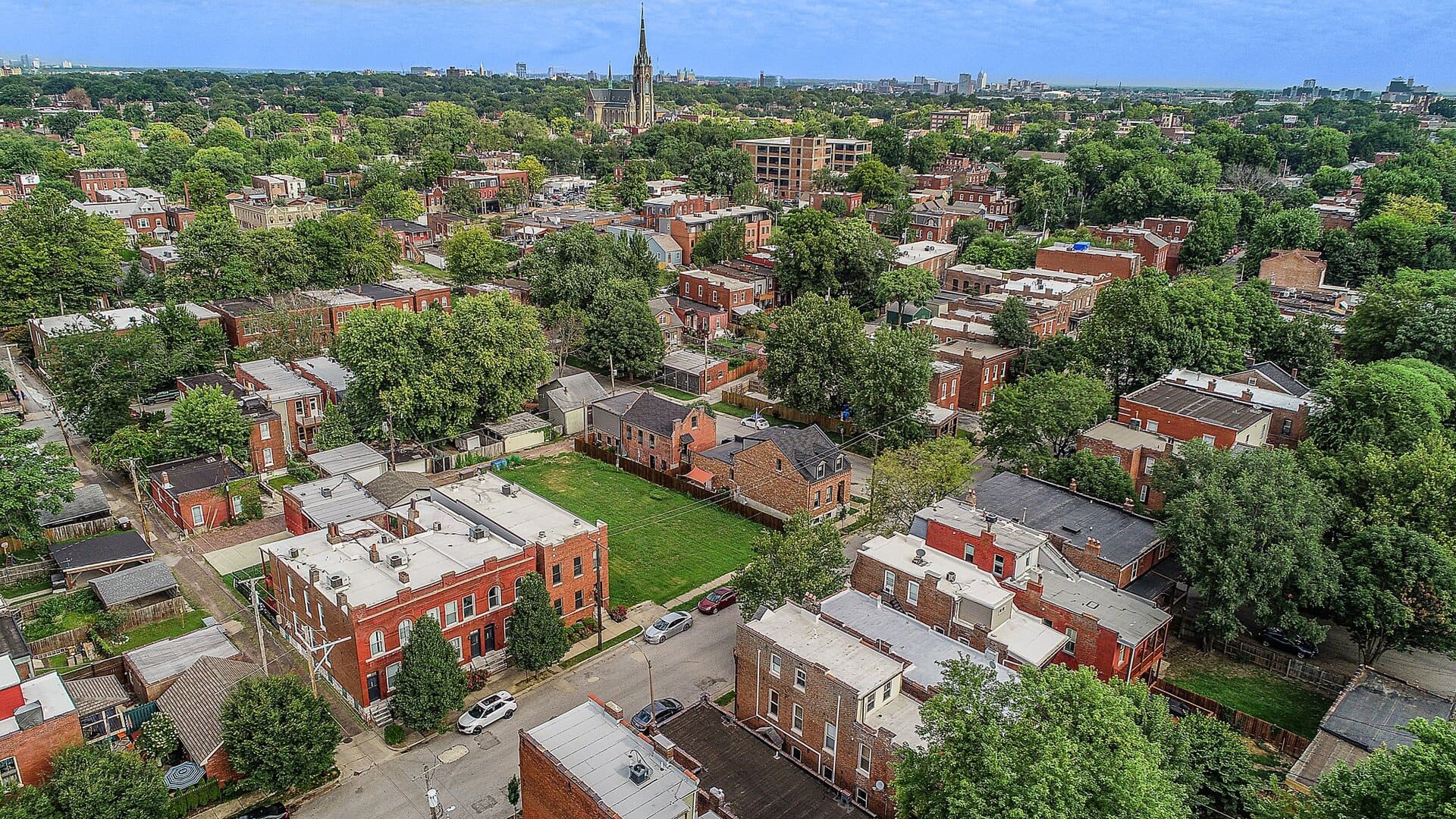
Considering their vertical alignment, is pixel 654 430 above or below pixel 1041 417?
below

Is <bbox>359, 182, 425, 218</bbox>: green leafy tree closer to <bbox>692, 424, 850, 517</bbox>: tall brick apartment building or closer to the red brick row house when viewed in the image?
the red brick row house

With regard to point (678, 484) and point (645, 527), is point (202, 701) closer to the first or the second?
point (645, 527)

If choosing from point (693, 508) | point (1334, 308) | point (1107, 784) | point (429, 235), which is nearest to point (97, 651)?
point (693, 508)

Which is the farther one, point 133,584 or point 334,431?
point 334,431

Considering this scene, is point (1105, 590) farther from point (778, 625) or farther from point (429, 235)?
point (429, 235)

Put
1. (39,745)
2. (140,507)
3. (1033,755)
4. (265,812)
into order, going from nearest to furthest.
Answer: (1033,755) → (39,745) → (265,812) → (140,507)

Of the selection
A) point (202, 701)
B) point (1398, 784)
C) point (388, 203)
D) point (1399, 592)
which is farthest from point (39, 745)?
point (388, 203)

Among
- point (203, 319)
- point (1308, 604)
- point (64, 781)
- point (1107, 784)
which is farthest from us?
point (203, 319)

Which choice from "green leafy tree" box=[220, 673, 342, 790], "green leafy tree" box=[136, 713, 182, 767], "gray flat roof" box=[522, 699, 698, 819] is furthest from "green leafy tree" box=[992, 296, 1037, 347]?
"green leafy tree" box=[136, 713, 182, 767]
